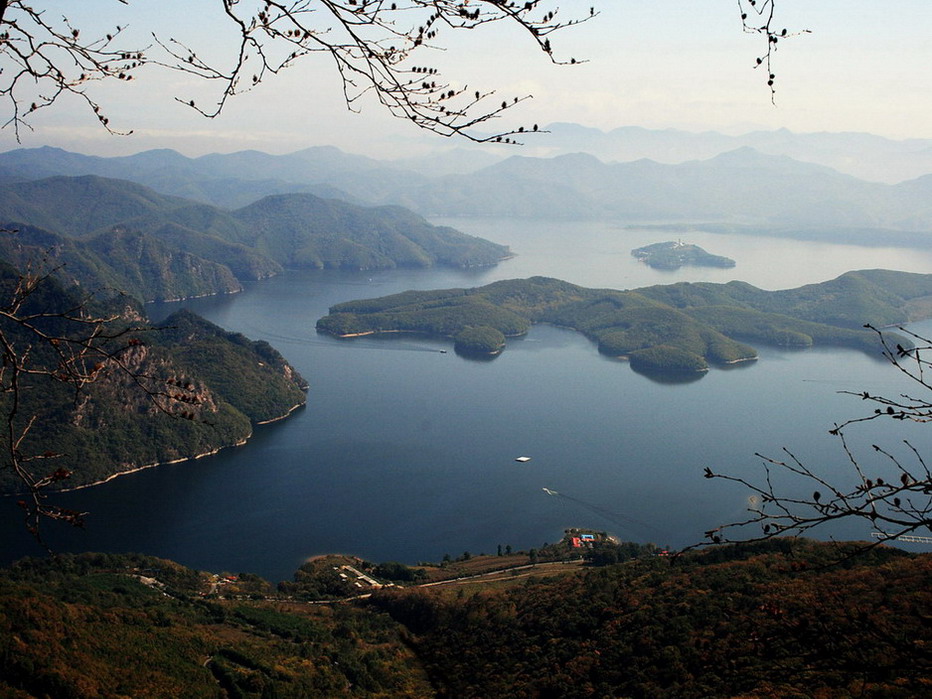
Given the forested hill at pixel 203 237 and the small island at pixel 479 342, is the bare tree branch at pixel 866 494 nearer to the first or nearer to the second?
the small island at pixel 479 342

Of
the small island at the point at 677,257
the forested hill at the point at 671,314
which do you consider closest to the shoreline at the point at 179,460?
the forested hill at the point at 671,314

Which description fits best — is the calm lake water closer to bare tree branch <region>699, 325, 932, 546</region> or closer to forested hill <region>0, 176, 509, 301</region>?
bare tree branch <region>699, 325, 932, 546</region>

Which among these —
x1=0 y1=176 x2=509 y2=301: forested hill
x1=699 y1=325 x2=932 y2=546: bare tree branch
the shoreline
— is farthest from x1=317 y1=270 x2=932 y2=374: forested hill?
x1=0 y1=176 x2=509 y2=301: forested hill

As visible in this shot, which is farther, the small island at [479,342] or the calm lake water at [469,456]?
the small island at [479,342]

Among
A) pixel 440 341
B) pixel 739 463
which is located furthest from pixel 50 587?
pixel 440 341

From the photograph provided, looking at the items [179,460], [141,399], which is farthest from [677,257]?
[179,460]

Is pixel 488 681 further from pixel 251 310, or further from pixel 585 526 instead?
pixel 251 310
